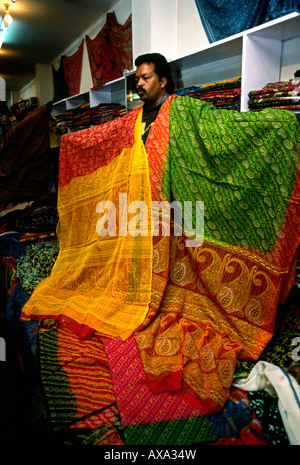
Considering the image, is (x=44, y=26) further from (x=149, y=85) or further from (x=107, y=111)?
(x=149, y=85)

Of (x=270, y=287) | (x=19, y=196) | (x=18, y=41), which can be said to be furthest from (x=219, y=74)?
(x=18, y=41)

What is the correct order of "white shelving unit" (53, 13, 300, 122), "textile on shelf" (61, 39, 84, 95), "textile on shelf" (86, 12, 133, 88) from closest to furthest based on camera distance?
"white shelving unit" (53, 13, 300, 122)
"textile on shelf" (86, 12, 133, 88)
"textile on shelf" (61, 39, 84, 95)

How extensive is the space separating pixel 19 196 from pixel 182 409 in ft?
11.4

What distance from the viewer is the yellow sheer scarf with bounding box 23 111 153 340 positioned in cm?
166

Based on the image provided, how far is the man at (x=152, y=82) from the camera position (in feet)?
6.60

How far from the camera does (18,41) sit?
473 centimetres

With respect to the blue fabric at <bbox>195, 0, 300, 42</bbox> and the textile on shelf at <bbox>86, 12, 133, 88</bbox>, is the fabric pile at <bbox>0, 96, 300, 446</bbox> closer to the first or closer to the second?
the blue fabric at <bbox>195, 0, 300, 42</bbox>

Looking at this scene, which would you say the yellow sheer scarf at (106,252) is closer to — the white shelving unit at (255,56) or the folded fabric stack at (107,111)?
the white shelving unit at (255,56)

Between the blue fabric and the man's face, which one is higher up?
the blue fabric

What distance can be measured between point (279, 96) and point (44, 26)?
3698 mm

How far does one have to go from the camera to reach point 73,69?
4.59 metres

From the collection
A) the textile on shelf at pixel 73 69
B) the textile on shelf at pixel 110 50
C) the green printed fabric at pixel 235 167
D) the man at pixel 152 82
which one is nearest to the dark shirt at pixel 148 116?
the man at pixel 152 82

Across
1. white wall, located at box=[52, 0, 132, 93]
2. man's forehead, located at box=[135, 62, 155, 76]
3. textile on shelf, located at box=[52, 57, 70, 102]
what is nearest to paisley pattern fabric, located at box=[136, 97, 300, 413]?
man's forehead, located at box=[135, 62, 155, 76]

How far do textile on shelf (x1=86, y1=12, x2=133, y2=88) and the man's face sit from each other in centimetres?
119
